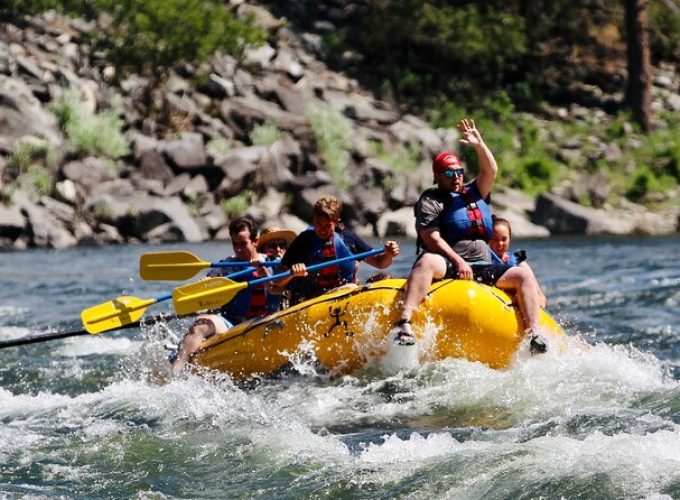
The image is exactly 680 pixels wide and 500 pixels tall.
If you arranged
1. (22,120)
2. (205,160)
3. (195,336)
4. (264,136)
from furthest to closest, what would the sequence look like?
(264,136) → (205,160) → (22,120) → (195,336)

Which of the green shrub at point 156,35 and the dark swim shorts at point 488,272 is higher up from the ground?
the dark swim shorts at point 488,272

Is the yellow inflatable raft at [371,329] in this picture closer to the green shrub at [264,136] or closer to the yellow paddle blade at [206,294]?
the yellow paddle blade at [206,294]

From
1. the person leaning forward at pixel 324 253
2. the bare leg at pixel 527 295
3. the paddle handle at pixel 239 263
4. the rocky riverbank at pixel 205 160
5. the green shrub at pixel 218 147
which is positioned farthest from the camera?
the green shrub at pixel 218 147

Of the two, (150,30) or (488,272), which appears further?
(150,30)

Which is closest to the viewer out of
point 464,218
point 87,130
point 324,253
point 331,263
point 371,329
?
point 371,329

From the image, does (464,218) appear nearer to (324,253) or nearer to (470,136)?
(470,136)

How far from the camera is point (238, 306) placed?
874 centimetres

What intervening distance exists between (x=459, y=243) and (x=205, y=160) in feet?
45.8

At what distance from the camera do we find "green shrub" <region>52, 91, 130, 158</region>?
2114cm

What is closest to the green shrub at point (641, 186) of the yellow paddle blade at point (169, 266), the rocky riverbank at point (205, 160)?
the rocky riverbank at point (205, 160)

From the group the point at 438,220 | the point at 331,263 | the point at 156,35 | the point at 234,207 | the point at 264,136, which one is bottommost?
the point at 234,207

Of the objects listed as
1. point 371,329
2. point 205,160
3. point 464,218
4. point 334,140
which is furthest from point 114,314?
point 334,140

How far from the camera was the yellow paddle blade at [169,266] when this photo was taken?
905cm

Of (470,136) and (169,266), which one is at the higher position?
(470,136)
